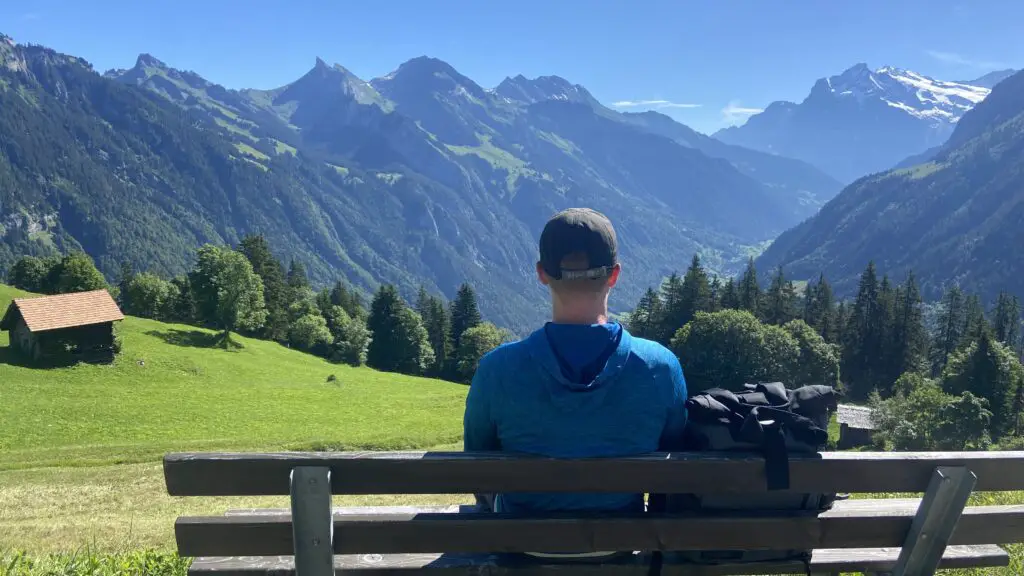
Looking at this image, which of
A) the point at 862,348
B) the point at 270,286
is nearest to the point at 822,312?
the point at 862,348

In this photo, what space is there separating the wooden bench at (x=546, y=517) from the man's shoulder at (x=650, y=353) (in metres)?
0.65

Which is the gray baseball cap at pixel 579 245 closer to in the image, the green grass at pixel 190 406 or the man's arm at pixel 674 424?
the man's arm at pixel 674 424

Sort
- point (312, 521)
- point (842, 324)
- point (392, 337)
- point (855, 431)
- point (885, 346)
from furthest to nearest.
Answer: point (842, 324) → point (885, 346) → point (392, 337) → point (855, 431) → point (312, 521)

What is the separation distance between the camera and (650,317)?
4208 inches

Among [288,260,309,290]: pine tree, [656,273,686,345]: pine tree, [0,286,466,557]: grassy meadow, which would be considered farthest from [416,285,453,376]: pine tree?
[656,273,686,345]: pine tree

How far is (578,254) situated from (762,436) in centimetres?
162

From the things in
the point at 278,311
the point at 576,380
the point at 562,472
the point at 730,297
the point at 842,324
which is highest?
the point at 576,380

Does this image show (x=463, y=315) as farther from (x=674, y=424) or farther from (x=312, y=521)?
(x=312, y=521)

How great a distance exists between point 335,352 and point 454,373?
65.2 ft

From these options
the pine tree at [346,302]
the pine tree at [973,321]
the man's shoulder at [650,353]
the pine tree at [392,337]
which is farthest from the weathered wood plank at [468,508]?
the pine tree at [346,302]

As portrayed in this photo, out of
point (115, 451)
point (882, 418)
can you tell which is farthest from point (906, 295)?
point (115, 451)

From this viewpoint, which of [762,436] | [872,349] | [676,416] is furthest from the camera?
[872,349]

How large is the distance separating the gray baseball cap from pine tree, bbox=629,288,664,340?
100 meters

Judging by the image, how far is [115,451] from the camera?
103 ft
